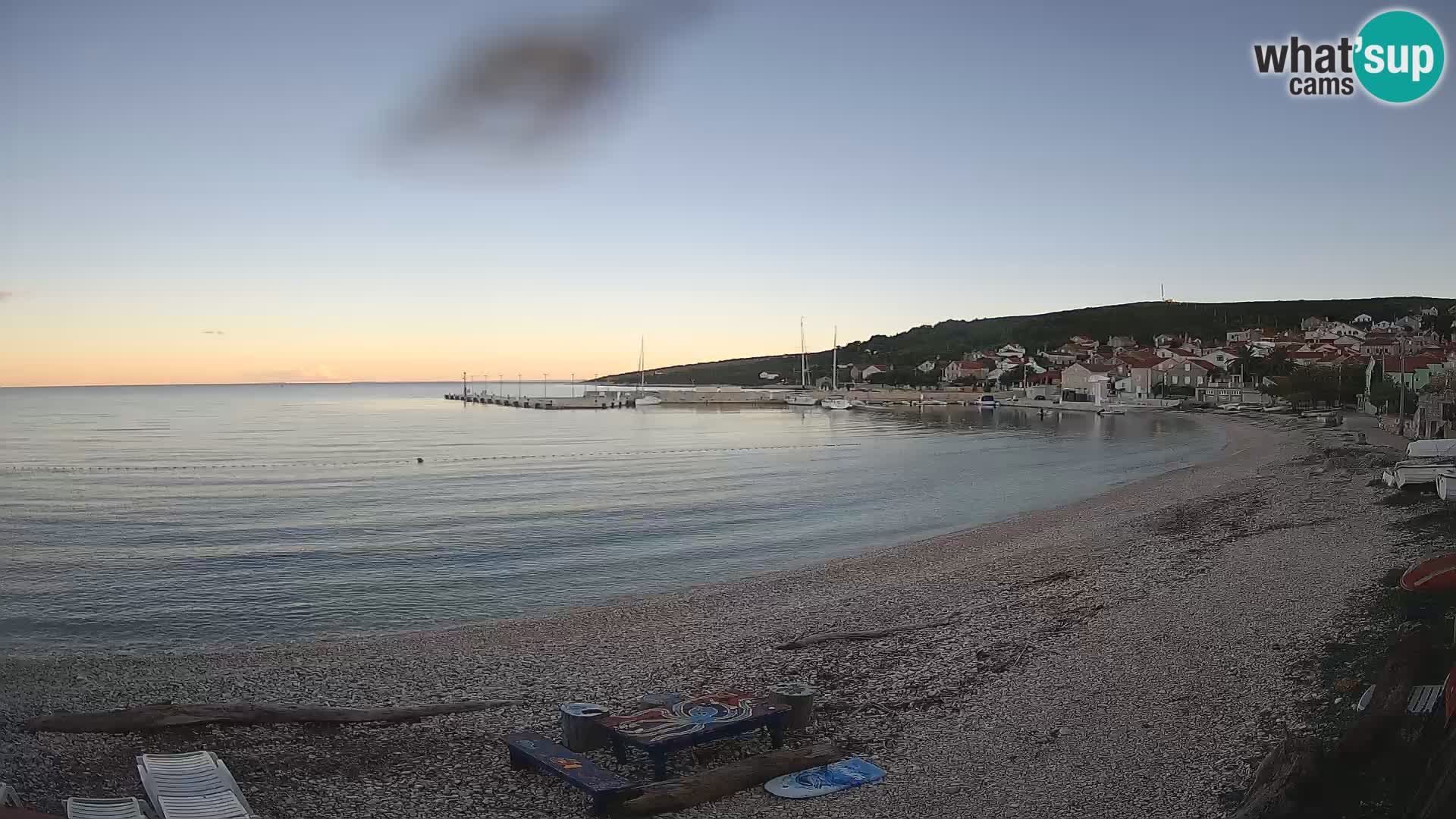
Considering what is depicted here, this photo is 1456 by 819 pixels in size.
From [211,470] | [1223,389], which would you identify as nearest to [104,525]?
[211,470]

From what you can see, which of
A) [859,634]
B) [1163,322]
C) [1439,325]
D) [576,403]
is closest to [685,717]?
[859,634]

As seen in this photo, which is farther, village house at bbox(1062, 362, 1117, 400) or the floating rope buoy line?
village house at bbox(1062, 362, 1117, 400)

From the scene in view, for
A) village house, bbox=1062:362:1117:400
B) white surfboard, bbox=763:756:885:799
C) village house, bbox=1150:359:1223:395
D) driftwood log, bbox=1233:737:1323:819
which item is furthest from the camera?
village house, bbox=1062:362:1117:400

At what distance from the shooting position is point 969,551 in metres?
18.6

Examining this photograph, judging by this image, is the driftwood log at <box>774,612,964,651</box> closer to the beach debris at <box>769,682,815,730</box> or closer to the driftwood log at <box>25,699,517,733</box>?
the beach debris at <box>769,682,815,730</box>

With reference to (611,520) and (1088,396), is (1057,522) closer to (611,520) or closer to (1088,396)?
(611,520)

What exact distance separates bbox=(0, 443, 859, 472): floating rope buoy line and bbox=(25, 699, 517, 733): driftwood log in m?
33.4

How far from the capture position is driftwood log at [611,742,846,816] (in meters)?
6.22

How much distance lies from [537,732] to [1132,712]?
4.80 metres

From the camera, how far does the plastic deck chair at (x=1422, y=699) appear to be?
610 cm

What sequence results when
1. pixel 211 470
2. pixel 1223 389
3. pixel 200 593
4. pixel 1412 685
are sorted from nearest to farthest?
1. pixel 1412 685
2. pixel 200 593
3. pixel 211 470
4. pixel 1223 389

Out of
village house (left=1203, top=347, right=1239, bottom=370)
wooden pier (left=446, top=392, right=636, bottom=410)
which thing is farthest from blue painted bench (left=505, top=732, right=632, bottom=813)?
village house (left=1203, top=347, right=1239, bottom=370)

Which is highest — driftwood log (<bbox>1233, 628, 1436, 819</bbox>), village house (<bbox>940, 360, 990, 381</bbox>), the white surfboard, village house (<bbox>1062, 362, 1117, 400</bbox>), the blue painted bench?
village house (<bbox>940, 360, 990, 381</bbox>)

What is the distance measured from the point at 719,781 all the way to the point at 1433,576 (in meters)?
6.38
